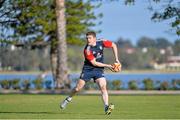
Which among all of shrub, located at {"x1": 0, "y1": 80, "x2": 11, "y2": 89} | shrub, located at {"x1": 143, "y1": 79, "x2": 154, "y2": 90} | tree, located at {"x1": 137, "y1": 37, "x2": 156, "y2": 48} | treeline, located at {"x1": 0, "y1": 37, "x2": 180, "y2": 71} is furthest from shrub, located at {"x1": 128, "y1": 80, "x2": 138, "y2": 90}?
tree, located at {"x1": 137, "y1": 37, "x2": 156, "y2": 48}

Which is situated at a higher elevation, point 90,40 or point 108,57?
point 90,40

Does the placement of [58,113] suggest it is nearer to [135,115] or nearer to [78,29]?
[135,115]

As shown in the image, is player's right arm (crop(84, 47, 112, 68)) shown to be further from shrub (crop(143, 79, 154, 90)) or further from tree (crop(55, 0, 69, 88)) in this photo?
shrub (crop(143, 79, 154, 90))

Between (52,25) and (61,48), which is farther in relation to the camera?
(52,25)

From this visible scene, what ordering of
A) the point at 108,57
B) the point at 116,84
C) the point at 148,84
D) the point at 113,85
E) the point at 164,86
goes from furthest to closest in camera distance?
the point at 108,57 < the point at 113,85 < the point at 116,84 < the point at 148,84 < the point at 164,86

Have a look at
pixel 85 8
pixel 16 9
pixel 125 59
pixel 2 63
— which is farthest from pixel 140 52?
pixel 16 9

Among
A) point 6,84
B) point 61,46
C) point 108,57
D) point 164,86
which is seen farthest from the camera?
point 108,57

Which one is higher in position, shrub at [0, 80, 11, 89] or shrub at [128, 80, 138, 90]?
shrub at [0, 80, 11, 89]

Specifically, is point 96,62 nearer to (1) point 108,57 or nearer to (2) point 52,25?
(2) point 52,25

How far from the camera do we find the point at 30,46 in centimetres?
5053

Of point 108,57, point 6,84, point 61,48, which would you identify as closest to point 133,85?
point 61,48

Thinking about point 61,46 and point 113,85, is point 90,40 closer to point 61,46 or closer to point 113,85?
point 61,46

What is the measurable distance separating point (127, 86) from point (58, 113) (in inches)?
1035

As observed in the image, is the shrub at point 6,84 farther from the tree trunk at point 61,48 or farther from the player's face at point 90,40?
the player's face at point 90,40
